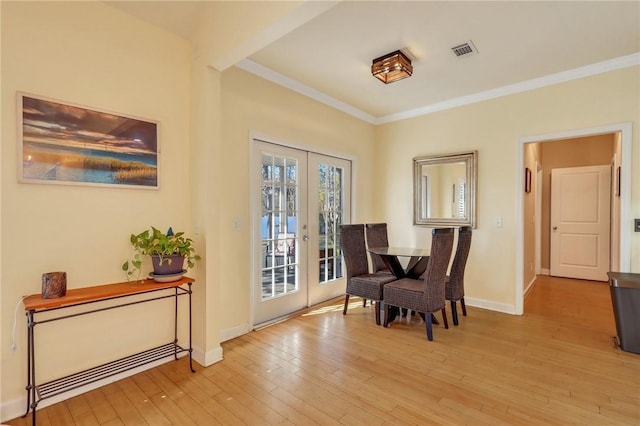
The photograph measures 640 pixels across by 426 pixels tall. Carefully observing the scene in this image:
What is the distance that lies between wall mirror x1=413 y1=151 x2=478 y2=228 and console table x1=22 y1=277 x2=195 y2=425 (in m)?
3.24

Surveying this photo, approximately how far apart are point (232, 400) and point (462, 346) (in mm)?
2019

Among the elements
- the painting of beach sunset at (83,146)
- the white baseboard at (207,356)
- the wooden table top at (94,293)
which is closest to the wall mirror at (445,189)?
the white baseboard at (207,356)

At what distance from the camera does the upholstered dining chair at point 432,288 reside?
2.83 meters

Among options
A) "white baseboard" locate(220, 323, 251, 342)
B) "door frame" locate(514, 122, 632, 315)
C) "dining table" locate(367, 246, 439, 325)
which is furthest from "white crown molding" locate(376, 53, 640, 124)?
"white baseboard" locate(220, 323, 251, 342)

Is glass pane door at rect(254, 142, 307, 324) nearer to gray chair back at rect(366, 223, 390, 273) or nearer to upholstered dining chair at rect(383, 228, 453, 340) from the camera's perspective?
gray chair back at rect(366, 223, 390, 273)

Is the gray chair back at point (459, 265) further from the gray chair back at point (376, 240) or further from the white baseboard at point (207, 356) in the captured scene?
the white baseboard at point (207, 356)

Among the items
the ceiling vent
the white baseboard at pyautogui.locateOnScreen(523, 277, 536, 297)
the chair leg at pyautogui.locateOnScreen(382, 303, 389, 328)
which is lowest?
the white baseboard at pyautogui.locateOnScreen(523, 277, 536, 297)

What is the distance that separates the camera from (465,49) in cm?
277

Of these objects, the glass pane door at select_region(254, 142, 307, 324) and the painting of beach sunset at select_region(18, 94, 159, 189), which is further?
the glass pane door at select_region(254, 142, 307, 324)

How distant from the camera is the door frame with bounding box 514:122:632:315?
2.95m

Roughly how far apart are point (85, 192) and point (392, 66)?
271 centimetres

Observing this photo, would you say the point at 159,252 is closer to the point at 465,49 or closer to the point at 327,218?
the point at 327,218

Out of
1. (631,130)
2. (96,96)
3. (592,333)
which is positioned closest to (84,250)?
(96,96)

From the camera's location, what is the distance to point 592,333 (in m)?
3.03
